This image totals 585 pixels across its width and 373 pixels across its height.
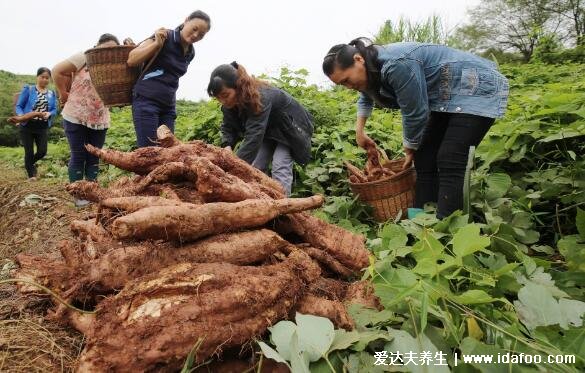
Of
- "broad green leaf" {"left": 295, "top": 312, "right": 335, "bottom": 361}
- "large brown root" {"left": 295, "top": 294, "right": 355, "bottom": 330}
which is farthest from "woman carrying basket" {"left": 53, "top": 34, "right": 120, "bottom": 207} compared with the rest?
"broad green leaf" {"left": 295, "top": 312, "right": 335, "bottom": 361}

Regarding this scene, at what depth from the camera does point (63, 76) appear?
11.9 feet

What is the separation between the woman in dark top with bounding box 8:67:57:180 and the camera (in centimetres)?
562

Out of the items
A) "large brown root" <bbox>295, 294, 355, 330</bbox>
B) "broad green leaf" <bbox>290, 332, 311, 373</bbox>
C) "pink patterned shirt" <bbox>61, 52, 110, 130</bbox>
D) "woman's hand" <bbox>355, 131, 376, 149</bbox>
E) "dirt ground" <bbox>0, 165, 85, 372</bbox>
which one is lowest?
"dirt ground" <bbox>0, 165, 85, 372</bbox>

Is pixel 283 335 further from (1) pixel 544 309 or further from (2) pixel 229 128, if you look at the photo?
(2) pixel 229 128

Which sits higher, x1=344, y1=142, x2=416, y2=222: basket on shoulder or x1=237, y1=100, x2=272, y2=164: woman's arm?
x1=237, y1=100, x2=272, y2=164: woman's arm

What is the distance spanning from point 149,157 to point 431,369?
1.64 meters

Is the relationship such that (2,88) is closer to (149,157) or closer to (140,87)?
(140,87)

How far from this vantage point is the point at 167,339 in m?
1.14

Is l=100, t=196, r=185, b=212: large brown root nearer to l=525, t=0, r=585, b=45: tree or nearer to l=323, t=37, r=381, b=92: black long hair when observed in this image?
l=323, t=37, r=381, b=92: black long hair

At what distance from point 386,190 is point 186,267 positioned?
177 centimetres

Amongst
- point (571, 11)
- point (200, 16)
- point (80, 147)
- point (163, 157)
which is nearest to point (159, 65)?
point (200, 16)

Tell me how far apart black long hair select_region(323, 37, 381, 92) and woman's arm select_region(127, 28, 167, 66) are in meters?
1.51

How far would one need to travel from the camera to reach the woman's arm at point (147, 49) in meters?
3.12

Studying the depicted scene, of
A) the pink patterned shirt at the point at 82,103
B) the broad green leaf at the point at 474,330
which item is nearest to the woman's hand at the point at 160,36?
the pink patterned shirt at the point at 82,103
